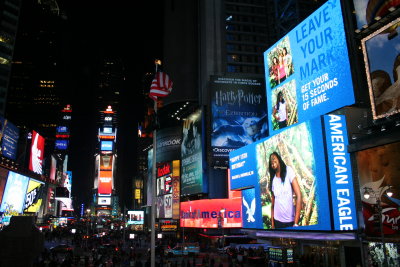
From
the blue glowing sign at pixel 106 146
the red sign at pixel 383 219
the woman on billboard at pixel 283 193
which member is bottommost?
the red sign at pixel 383 219

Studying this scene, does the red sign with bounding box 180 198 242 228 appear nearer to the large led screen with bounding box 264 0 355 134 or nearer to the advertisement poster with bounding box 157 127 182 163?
the advertisement poster with bounding box 157 127 182 163

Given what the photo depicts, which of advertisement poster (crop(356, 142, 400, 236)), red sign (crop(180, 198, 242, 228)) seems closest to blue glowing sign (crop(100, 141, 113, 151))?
red sign (crop(180, 198, 242, 228))

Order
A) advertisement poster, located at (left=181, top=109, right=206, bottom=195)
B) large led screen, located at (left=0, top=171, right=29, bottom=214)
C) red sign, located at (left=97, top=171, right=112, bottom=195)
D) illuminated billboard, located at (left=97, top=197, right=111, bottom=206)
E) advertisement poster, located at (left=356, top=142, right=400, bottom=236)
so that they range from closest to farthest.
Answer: advertisement poster, located at (left=356, top=142, right=400, bottom=236)
large led screen, located at (left=0, top=171, right=29, bottom=214)
advertisement poster, located at (left=181, top=109, right=206, bottom=195)
illuminated billboard, located at (left=97, top=197, right=111, bottom=206)
red sign, located at (left=97, top=171, right=112, bottom=195)

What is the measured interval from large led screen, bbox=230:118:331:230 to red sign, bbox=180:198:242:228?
66.8 feet

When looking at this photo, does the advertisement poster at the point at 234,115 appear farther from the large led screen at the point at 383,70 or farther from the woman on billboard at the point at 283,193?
the large led screen at the point at 383,70

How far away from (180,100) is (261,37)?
23.2 meters

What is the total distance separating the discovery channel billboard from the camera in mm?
21797

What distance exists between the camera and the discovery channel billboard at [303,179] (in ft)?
71.5

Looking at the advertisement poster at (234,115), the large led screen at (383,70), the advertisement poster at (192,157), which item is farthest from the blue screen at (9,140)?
the large led screen at (383,70)

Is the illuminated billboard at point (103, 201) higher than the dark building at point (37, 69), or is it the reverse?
the dark building at point (37, 69)

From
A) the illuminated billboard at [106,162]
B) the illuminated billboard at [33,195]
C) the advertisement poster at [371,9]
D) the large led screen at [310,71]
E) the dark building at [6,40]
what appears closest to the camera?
the advertisement poster at [371,9]

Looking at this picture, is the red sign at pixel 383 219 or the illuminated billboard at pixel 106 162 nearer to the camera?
the red sign at pixel 383 219

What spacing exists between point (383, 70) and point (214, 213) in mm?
41870

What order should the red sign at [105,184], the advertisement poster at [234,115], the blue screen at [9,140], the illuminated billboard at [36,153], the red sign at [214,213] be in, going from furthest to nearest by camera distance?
the red sign at [105,184] < the illuminated billboard at [36,153] < the red sign at [214,213] < the advertisement poster at [234,115] < the blue screen at [9,140]
